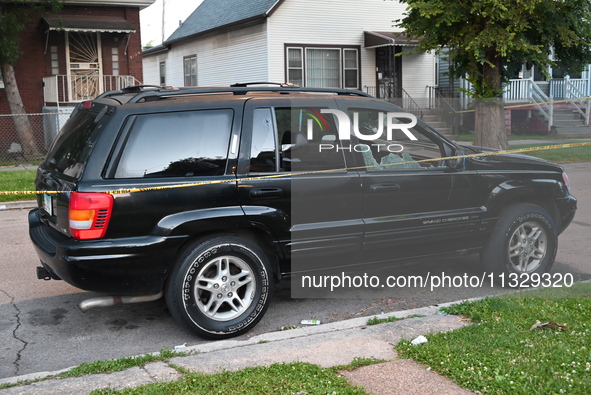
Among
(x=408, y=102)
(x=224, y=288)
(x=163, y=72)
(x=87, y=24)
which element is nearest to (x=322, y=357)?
(x=224, y=288)

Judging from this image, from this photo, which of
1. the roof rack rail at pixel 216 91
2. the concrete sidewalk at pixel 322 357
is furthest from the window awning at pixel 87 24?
→ the concrete sidewalk at pixel 322 357

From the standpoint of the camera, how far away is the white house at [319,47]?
24.1 m

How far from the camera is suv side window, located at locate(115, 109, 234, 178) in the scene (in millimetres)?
5180

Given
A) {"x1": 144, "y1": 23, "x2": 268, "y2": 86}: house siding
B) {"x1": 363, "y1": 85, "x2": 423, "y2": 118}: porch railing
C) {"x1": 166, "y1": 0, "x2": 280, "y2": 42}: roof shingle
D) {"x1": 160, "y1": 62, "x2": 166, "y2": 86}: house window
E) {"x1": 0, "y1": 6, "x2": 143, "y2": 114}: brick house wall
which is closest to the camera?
{"x1": 0, "y1": 6, "x2": 143, "y2": 114}: brick house wall

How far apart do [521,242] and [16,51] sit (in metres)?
16.2

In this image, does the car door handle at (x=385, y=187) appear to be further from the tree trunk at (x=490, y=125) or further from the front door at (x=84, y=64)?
the front door at (x=84, y=64)

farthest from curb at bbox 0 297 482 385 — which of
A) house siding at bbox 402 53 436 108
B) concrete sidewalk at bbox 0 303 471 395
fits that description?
house siding at bbox 402 53 436 108

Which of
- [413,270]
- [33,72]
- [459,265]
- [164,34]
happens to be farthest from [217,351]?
[164,34]

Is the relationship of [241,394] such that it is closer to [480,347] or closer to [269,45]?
[480,347]

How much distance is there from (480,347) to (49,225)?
3.58 metres

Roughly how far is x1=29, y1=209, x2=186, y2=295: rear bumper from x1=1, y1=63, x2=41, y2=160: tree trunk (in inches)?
602

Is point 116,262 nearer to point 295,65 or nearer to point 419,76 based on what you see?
point 295,65

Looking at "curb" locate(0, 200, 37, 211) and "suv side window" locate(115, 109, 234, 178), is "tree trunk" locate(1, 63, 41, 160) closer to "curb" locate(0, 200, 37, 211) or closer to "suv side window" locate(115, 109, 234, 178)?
"curb" locate(0, 200, 37, 211)

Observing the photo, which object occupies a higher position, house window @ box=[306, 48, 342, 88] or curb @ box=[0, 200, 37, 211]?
house window @ box=[306, 48, 342, 88]
